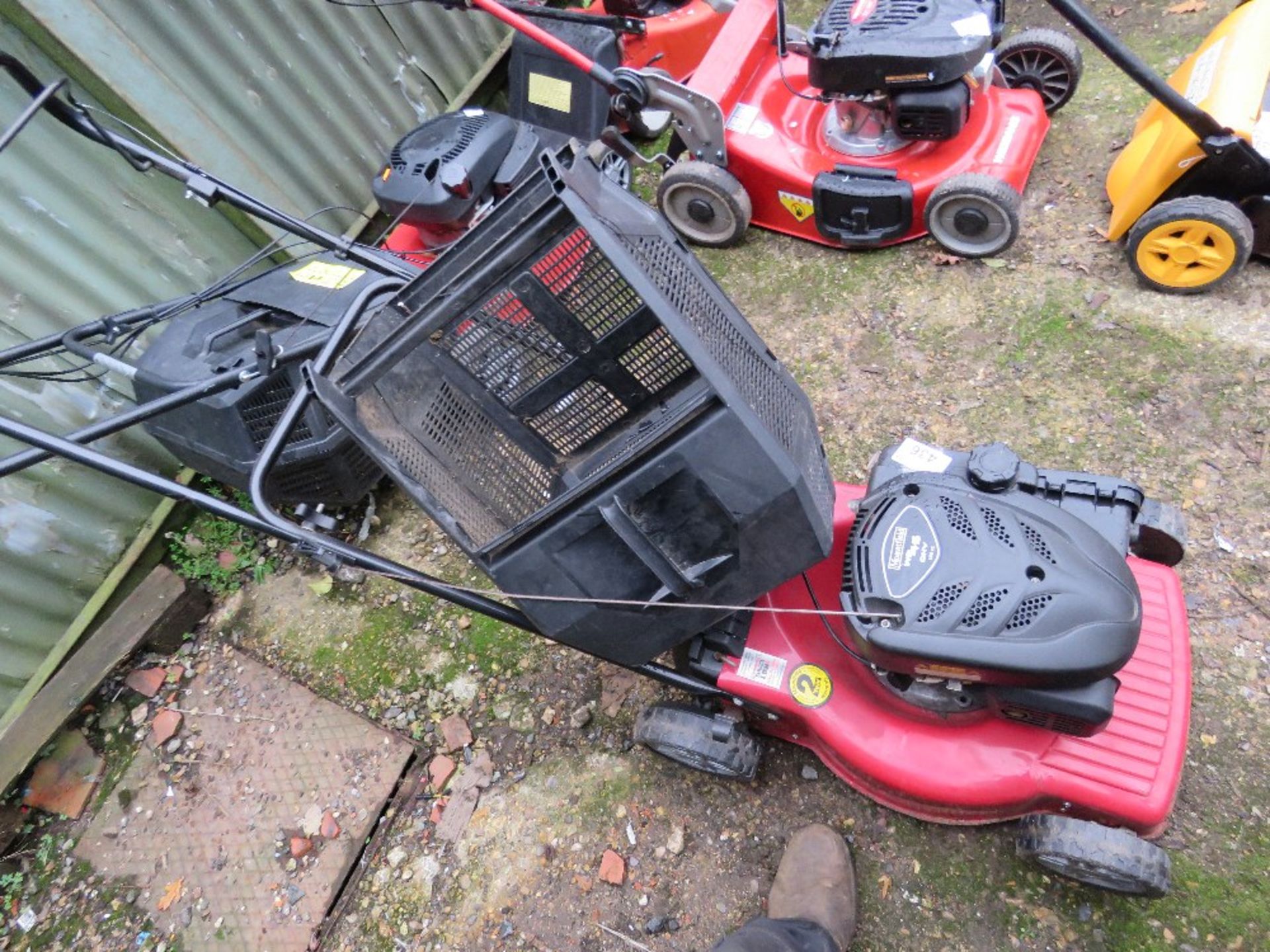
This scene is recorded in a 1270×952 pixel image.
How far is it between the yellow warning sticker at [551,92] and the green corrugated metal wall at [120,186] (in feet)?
2.13

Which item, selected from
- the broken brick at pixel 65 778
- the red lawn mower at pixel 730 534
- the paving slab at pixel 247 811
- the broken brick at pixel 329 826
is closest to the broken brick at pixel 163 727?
the paving slab at pixel 247 811

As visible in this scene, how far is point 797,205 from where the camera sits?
2594 mm

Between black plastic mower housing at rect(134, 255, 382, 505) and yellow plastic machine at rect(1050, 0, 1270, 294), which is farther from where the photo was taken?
black plastic mower housing at rect(134, 255, 382, 505)

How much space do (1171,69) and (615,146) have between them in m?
1.98

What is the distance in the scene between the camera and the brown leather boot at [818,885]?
1609 millimetres

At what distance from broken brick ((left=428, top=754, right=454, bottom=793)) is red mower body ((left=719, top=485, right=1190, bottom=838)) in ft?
2.78

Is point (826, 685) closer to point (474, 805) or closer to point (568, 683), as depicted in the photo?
point (568, 683)

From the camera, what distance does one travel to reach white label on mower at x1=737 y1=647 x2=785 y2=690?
1.57m

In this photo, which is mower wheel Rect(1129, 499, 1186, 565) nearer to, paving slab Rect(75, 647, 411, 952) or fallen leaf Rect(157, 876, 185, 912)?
paving slab Rect(75, 647, 411, 952)

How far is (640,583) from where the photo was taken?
1320 mm

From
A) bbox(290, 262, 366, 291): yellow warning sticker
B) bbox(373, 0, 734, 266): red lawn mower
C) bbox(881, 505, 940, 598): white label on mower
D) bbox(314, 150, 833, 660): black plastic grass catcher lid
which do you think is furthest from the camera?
bbox(373, 0, 734, 266): red lawn mower

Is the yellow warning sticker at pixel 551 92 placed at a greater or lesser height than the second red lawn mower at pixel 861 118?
greater

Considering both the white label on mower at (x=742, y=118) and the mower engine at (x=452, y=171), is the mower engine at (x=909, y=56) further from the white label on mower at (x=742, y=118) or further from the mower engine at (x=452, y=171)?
the mower engine at (x=452, y=171)

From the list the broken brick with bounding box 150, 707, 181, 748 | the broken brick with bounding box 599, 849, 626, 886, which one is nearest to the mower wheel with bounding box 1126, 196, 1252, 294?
the broken brick with bounding box 599, 849, 626, 886
